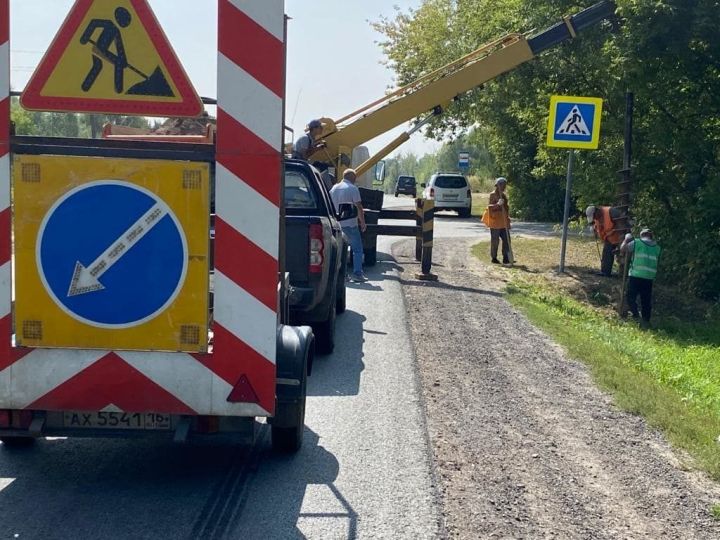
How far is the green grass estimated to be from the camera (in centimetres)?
730

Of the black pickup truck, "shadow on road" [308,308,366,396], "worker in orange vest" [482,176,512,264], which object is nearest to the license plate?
"shadow on road" [308,308,366,396]

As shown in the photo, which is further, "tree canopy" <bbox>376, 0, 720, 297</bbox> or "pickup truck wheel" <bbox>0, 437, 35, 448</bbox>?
"tree canopy" <bbox>376, 0, 720, 297</bbox>

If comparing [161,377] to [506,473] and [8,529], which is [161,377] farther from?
[506,473]

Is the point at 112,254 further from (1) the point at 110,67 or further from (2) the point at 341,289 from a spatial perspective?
(2) the point at 341,289

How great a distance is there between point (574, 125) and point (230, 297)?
11.5 meters

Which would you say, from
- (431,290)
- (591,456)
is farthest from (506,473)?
(431,290)

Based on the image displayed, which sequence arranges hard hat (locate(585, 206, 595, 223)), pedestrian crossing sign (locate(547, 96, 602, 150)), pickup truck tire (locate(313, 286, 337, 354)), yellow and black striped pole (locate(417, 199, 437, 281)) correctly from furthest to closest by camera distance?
hard hat (locate(585, 206, 595, 223)) → yellow and black striped pole (locate(417, 199, 437, 281)) → pedestrian crossing sign (locate(547, 96, 602, 150)) → pickup truck tire (locate(313, 286, 337, 354))

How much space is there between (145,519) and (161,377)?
73cm

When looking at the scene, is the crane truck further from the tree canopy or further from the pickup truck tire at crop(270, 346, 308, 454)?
the pickup truck tire at crop(270, 346, 308, 454)

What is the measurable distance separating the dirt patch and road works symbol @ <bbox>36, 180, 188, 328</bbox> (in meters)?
1.97

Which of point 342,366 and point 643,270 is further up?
point 643,270

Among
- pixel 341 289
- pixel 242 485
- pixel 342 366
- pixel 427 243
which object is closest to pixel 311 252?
pixel 342 366

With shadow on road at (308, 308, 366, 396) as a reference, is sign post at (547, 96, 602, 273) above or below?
above

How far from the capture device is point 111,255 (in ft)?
16.2
